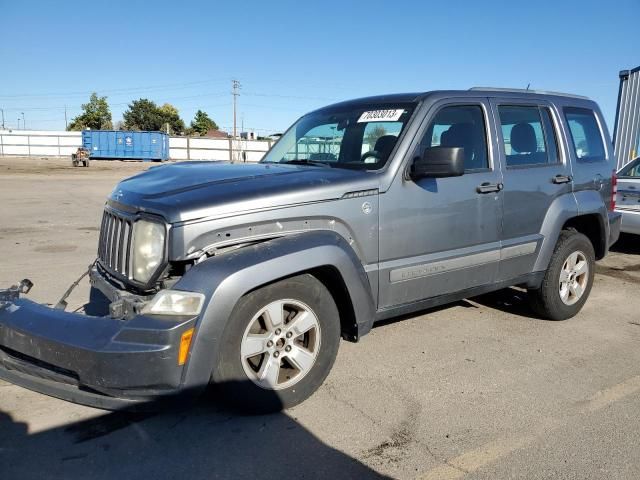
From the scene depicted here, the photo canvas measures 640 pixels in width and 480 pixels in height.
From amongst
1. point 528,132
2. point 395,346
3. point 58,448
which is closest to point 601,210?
point 528,132

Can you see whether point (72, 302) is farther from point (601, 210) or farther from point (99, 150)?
point (99, 150)

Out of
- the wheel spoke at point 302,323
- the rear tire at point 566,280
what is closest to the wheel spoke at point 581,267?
the rear tire at point 566,280

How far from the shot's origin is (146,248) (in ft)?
9.80

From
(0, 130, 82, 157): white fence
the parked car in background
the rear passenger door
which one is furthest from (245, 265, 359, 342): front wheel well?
(0, 130, 82, 157): white fence

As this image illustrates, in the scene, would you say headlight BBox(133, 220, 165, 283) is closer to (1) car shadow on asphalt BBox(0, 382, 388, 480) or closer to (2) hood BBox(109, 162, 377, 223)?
(2) hood BBox(109, 162, 377, 223)

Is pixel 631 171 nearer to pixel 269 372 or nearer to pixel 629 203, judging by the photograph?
pixel 629 203

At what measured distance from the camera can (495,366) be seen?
3.97 meters

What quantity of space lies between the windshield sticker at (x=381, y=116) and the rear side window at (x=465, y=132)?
29 centimetres

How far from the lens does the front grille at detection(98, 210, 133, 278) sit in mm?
3150

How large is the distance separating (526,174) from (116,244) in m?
3.28

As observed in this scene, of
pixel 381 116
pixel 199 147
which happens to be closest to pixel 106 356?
pixel 381 116

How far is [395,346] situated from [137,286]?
2223mm

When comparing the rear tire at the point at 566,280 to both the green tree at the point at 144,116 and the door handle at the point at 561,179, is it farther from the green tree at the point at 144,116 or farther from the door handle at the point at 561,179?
the green tree at the point at 144,116

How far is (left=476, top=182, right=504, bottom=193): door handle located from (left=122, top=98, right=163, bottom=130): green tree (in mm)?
94490
